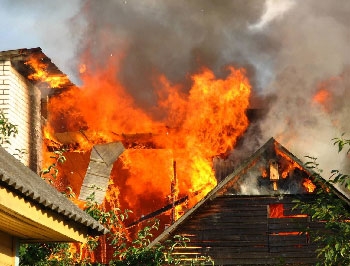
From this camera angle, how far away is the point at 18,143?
17.3 m

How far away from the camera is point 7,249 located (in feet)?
26.8

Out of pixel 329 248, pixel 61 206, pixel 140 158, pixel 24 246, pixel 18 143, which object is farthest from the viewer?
pixel 140 158

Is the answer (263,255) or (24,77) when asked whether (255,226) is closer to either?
(263,255)

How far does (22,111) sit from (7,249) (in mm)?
10115

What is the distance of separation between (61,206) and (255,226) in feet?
40.0

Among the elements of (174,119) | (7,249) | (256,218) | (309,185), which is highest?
(174,119)

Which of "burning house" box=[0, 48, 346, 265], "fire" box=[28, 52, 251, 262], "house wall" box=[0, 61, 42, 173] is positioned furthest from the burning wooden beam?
"house wall" box=[0, 61, 42, 173]

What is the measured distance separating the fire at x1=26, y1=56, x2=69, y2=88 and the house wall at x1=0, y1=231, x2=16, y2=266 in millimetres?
9764

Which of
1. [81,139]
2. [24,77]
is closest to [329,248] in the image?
[24,77]

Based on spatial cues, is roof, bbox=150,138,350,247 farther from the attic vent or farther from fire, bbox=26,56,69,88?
fire, bbox=26,56,69,88

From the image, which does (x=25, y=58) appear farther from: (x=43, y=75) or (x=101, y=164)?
(x=101, y=164)

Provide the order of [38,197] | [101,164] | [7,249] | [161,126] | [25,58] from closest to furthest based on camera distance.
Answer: [38,197], [7,249], [25,58], [101,164], [161,126]

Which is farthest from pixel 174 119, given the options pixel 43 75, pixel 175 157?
pixel 43 75

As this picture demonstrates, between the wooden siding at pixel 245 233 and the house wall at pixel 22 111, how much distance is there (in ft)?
13.9
